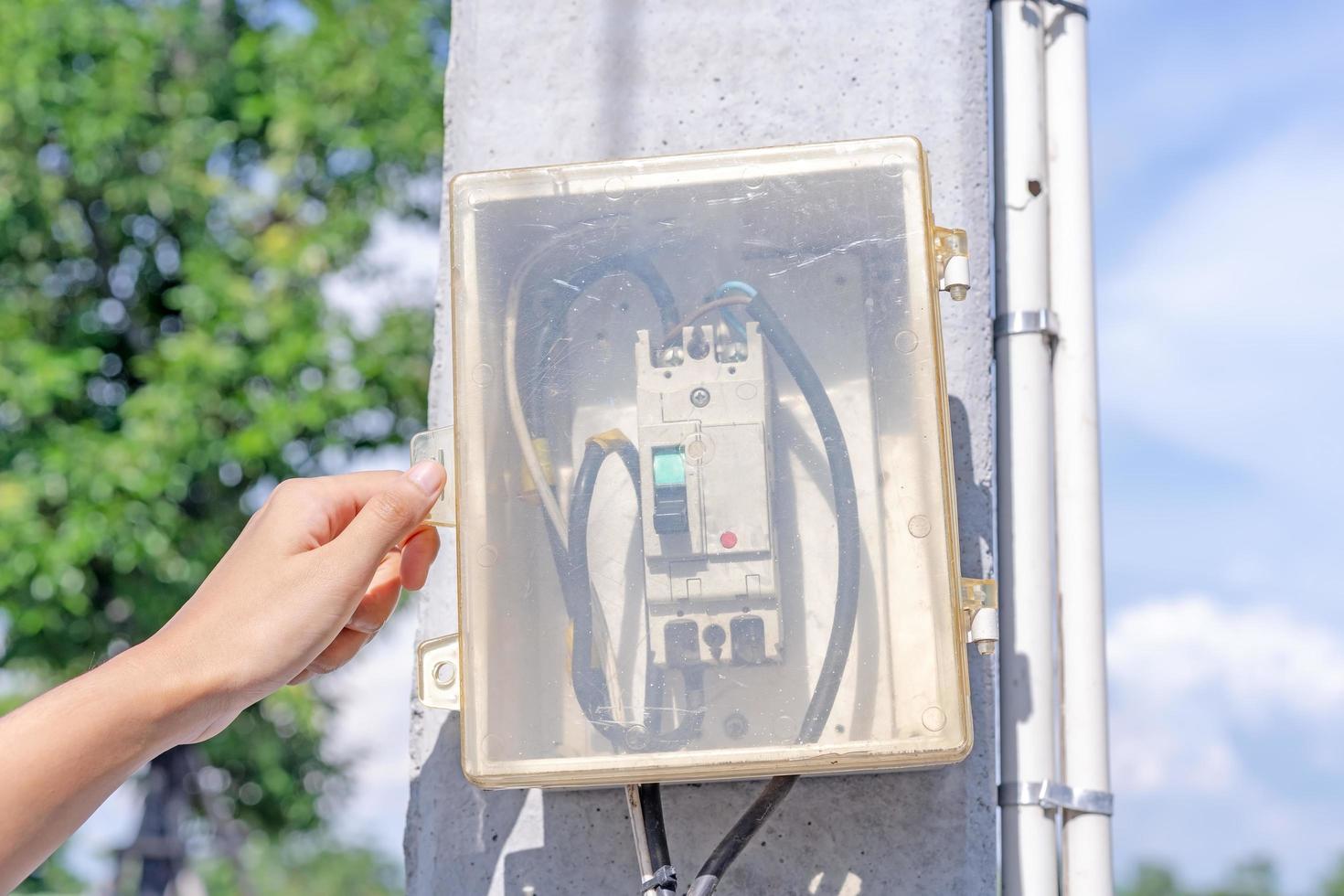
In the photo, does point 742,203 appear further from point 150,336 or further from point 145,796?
point 145,796

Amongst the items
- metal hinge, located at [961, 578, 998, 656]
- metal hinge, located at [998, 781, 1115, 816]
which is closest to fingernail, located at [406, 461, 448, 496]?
metal hinge, located at [961, 578, 998, 656]

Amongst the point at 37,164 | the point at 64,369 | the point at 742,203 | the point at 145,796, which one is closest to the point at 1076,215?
the point at 742,203

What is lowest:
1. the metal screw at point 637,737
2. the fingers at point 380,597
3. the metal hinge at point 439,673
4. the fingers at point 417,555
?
the metal screw at point 637,737

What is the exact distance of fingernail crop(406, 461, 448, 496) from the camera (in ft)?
2.80

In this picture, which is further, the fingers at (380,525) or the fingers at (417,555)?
the fingers at (417,555)

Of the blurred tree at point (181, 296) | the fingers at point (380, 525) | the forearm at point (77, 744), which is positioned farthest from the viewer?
the blurred tree at point (181, 296)

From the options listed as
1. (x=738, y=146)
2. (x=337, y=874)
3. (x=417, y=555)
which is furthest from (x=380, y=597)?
(x=337, y=874)

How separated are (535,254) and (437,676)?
1.06 ft

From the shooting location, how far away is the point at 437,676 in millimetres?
896

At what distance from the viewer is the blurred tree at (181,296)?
4.05 m

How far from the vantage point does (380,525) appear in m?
0.83

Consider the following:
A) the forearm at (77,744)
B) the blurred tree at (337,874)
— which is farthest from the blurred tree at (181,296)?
the blurred tree at (337,874)

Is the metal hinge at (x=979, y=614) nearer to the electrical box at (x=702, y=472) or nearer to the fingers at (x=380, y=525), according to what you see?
the electrical box at (x=702, y=472)

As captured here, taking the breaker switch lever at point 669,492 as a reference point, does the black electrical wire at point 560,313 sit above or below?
above
